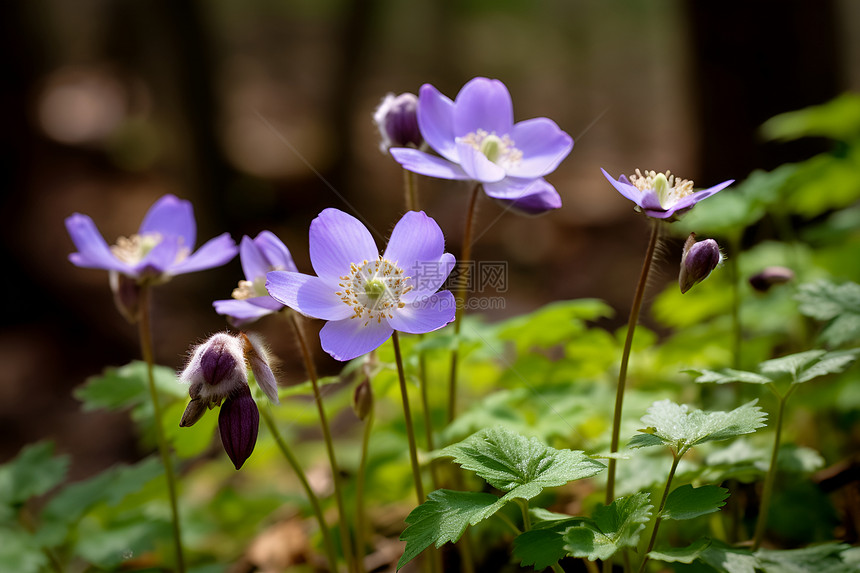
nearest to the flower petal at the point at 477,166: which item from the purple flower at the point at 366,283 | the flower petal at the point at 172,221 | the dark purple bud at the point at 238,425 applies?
the purple flower at the point at 366,283

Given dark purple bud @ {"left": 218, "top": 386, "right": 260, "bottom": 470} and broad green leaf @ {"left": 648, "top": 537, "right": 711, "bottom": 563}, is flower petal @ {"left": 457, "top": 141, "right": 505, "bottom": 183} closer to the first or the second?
dark purple bud @ {"left": 218, "top": 386, "right": 260, "bottom": 470}

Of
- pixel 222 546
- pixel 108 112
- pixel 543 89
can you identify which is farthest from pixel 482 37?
pixel 222 546

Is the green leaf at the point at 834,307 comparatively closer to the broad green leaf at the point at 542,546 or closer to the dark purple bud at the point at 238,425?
the broad green leaf at the point at 542,546

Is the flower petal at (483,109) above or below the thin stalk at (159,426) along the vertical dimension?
above

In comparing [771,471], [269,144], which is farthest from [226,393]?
[269,144]

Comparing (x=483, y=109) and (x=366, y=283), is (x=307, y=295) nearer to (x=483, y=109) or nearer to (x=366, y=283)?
(x=366, y=283)

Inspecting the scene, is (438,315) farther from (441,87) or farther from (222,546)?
(441,87)

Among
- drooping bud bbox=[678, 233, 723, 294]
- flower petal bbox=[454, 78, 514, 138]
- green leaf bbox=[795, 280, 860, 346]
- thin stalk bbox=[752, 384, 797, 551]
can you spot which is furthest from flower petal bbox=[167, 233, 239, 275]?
green leaf bbox=[795, 280, 860, 346]
